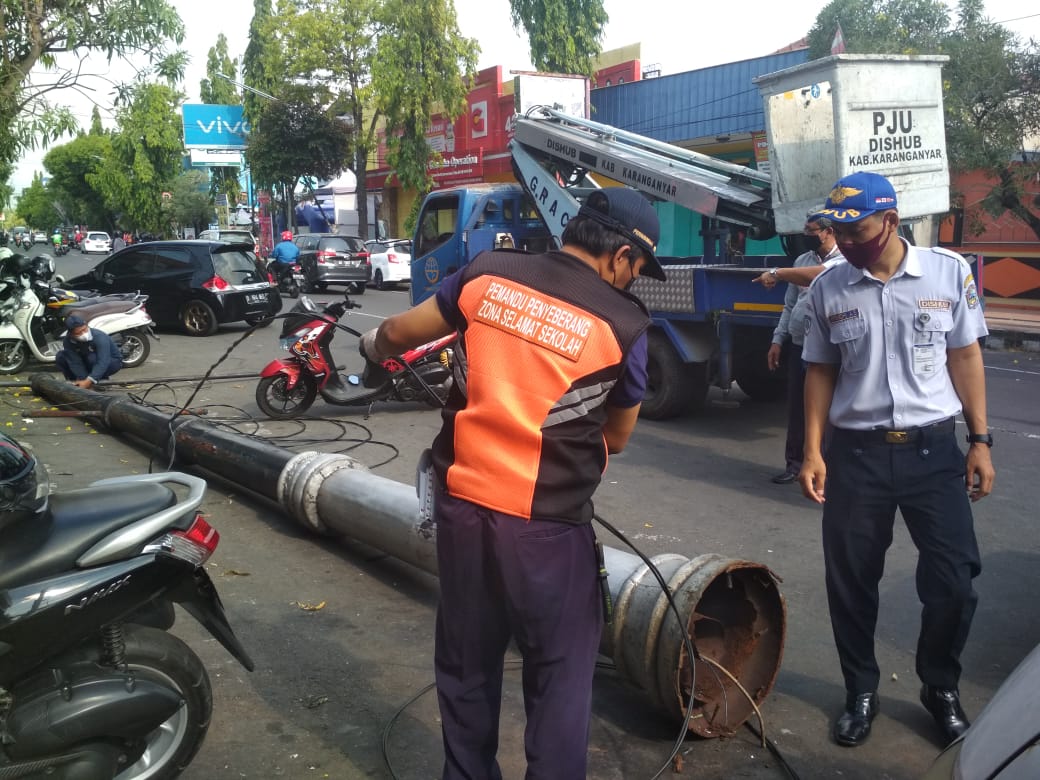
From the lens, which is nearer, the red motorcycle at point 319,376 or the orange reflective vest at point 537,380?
the orange reflective vest at point 537,380

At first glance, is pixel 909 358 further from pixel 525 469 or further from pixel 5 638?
pixel 5 638

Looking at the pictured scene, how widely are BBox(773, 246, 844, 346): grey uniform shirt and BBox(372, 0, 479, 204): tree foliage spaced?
23957mm

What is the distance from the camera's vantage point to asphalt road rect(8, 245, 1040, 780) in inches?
128

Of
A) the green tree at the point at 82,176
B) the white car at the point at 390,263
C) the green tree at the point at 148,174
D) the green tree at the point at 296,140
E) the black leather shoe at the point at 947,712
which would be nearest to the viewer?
the black leather shoe at the point at 947,712

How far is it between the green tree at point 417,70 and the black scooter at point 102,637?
27388 millimetres

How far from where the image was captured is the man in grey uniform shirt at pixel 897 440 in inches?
126

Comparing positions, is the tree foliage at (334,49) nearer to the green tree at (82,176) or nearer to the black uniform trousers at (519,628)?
the black uniform trousers at (519,628)

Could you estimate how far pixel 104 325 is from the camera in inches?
473

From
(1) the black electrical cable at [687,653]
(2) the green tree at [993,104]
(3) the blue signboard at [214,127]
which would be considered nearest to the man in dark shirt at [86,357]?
(1) the black electrical cable at [687,653]

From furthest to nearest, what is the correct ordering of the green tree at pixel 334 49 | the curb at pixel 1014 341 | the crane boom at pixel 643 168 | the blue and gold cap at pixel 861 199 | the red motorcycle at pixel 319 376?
the green tree at pixel 334 49 < the curb at pixel 1014 341 < the red motorcycle at pixel 319 376 < the crane boom at pixel 643 168 < the blue and gold cap at pixel 861 199

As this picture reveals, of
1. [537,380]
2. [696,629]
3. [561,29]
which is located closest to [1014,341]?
[696,629]

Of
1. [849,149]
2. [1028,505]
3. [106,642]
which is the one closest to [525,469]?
[106,642]

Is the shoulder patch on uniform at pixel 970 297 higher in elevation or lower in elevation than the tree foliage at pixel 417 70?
lower

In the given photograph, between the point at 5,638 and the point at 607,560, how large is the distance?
2.09 metres
